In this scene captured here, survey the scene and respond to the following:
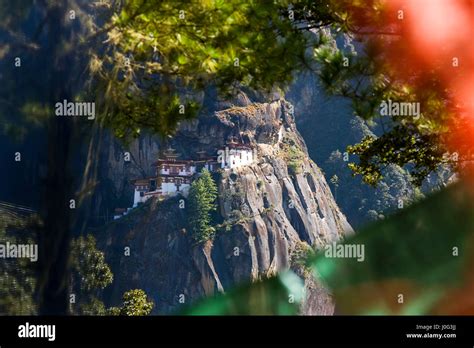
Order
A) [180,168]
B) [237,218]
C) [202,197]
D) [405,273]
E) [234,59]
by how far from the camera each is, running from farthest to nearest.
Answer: [237,218] < [180,168] < [202,197] < [405,273] < [234,59]

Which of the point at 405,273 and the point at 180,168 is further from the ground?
the point at 180,168

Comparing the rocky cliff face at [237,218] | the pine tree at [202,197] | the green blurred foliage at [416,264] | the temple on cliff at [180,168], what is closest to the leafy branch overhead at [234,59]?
the green blurred foliage at [416,264]

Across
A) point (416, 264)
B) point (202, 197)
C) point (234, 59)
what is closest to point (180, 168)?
point (202, 197)

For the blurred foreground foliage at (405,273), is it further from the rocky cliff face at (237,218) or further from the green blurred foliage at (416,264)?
the rocky cliff face at (237,218)

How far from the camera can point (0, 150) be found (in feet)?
45.7

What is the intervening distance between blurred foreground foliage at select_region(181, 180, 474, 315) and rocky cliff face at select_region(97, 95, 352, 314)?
3559 centimetres

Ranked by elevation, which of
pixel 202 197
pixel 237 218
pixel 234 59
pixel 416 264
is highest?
pixel 237 218

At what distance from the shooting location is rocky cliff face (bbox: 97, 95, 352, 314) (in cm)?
5150

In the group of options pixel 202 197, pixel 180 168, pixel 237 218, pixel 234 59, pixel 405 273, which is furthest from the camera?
pixel 237 218

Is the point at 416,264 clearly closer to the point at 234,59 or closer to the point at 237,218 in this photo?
the point at 234,59

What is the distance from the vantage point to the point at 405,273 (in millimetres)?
11312

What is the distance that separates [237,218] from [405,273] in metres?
39.9
